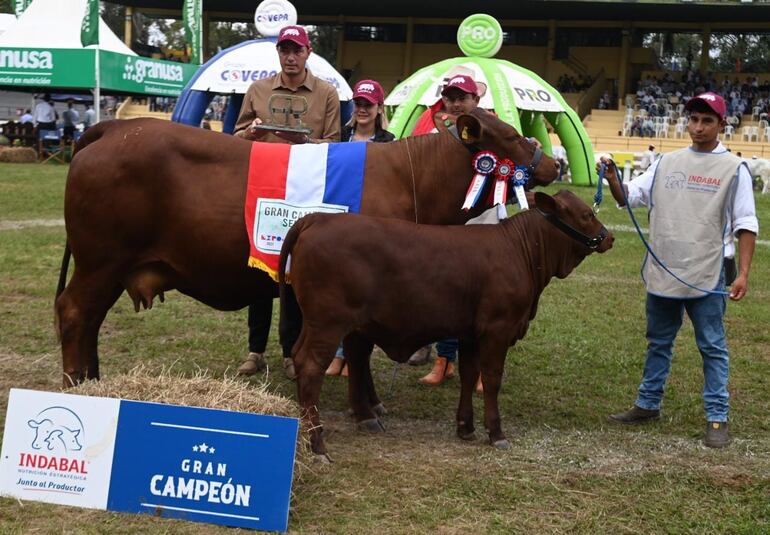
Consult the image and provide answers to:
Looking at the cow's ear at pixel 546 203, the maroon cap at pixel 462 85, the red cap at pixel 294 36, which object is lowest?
the cow's ear at pixel 546 203

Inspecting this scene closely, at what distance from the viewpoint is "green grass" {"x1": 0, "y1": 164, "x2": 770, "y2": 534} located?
4113 millimetres

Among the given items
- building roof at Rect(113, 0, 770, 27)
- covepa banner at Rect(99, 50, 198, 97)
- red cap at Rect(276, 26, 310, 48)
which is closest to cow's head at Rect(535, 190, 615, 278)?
red cap at Rect(276, 26, 310, 48)

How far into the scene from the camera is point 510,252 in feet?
16.6

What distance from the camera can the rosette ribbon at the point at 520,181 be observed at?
5207mm

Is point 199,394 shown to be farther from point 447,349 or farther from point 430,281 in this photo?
point 447,349

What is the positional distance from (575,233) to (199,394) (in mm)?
2247

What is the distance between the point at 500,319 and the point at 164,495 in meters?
1.98

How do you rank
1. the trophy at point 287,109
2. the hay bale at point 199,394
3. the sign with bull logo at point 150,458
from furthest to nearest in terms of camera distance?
the trophy at point 287,109 → the hay bale at point 199,394 → the sign with bull logo at point 150,458

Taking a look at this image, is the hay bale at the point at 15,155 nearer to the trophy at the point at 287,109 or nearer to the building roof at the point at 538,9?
the trophy at the point at 287,109

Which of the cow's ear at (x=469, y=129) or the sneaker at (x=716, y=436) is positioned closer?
the cow's ear at (x=469, y=129)

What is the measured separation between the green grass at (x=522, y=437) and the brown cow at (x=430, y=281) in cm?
40

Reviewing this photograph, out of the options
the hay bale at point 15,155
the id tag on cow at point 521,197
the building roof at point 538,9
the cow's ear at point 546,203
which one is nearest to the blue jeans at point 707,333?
the cow's ear at point 546,203

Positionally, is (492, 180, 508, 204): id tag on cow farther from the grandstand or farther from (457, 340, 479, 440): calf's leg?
the grandstand

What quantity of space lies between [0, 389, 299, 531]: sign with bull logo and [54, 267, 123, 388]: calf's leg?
4.38 ft
